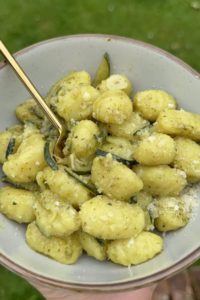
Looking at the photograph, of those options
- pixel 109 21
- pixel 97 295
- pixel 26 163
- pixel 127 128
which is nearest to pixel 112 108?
pixel 127 128

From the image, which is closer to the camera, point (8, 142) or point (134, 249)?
point (134, 249)

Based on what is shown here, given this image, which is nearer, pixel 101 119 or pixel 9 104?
pixel 101 119

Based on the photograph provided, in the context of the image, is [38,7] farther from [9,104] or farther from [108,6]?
[9,104]

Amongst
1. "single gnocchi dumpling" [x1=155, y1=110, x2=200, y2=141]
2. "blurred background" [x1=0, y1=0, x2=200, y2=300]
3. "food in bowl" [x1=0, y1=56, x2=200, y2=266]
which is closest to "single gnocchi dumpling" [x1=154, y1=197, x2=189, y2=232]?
"food in bowl" [x1=0, y1=56, x2=200, y2=266]

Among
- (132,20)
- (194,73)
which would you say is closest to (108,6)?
(132,20)

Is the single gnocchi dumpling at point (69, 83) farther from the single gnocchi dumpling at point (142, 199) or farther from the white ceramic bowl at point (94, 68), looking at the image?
the single gnocchi dumpling at point (142, 199)

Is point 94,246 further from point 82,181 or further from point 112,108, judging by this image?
point 112,108

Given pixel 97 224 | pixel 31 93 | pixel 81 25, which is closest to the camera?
pixel 97 224

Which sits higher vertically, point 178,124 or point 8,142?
point 8,142
